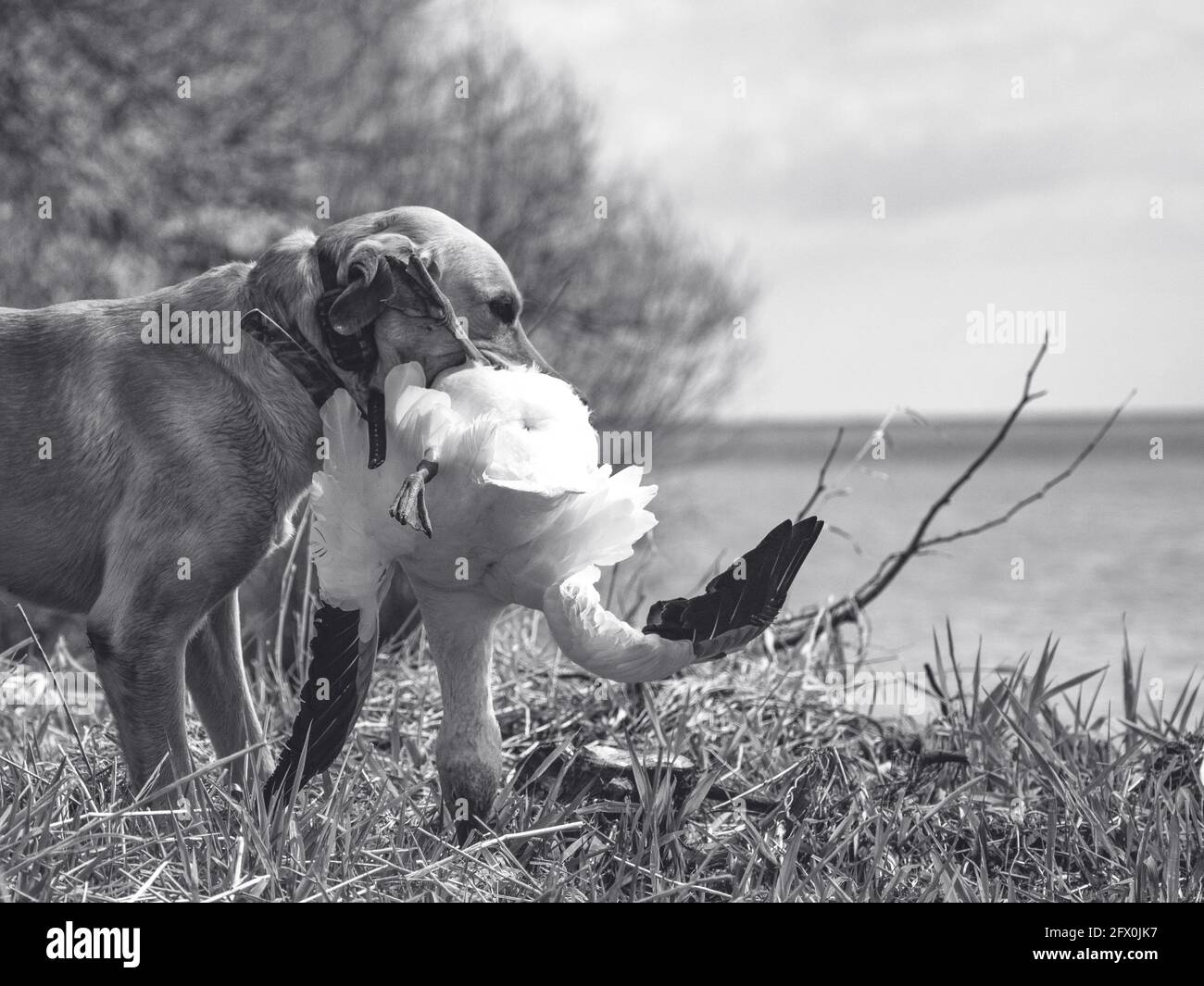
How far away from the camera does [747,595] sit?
2219mm

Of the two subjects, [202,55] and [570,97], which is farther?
[570,97]

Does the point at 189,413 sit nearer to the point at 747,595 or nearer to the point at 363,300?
the point at 363,300

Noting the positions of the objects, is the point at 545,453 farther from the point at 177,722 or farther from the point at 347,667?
the point at 177,722

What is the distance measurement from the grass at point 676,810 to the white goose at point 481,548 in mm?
256

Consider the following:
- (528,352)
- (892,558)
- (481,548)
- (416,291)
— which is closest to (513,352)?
(528,352)

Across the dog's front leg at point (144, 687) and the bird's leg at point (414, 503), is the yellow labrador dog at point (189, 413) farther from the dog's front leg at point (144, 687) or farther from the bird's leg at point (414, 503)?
the bird's leg at point (414, 503)

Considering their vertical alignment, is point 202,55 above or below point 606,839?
above

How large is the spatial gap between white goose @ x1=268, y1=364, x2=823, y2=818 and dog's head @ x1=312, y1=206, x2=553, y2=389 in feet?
0.47

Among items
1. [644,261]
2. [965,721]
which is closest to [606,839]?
[965,721]

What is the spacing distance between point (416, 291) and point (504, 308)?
9.6 inches

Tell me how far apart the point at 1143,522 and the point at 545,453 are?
1162 inches

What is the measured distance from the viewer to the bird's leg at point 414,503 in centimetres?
207

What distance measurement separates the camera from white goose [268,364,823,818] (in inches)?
88.0
